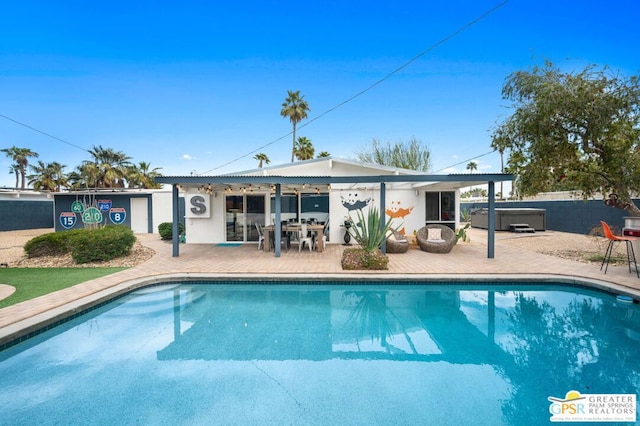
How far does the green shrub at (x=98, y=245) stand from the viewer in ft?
27.8

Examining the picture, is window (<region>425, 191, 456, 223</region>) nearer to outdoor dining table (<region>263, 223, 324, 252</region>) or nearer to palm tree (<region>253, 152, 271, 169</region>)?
outdoor dining table (<region>263, 223, 324, 252</region>)

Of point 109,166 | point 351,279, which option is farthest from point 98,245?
point 109,166

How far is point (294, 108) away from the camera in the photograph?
2919 cm

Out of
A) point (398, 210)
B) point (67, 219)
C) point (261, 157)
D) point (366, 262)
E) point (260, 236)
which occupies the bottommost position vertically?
point (366, 262)

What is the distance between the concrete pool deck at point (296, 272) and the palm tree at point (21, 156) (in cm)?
4113

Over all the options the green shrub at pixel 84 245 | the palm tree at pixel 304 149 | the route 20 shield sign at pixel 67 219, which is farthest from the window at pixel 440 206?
the route 20 shield sign at pixel 67 219

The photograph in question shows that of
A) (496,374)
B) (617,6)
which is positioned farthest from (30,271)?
(617,6)

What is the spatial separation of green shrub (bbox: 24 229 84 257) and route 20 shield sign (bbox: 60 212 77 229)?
11019 millimetres

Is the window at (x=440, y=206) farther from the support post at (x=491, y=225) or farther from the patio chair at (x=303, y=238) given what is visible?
the patio chair at (x=303, y=238)

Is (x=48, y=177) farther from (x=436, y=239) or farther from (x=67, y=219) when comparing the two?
(x=436, y=239)

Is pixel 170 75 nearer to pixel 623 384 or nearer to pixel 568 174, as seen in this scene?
pixel 568 174

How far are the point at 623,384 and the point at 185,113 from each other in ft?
67.7

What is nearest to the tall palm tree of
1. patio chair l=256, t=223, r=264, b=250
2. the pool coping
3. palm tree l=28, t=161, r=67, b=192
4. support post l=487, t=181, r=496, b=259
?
palm tree l=28, t=161, r=67, b=192

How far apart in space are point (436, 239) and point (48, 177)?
123 ft
